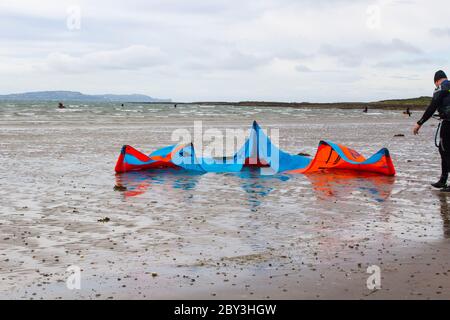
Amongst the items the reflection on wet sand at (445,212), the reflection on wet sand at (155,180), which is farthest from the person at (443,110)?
the reflection on wet sand at (155,180)

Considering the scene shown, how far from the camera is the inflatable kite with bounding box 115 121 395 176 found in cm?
1480

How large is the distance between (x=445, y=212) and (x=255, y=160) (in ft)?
21.6

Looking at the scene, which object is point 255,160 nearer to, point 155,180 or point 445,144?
point 155,180

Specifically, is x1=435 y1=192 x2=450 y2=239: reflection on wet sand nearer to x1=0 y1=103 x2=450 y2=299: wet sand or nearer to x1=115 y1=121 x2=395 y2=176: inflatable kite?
x1=0 y1=103 x2=450 y2=299: wet sand

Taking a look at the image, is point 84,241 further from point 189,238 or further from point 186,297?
point 186,297

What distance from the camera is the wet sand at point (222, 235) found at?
18.9 feet

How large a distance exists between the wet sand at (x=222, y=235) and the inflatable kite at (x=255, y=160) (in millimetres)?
644

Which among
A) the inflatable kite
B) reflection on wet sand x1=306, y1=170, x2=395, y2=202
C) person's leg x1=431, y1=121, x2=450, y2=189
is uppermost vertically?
person's leg x1=431, y1=121, x2=450, y2=189

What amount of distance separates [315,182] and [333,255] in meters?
6.30

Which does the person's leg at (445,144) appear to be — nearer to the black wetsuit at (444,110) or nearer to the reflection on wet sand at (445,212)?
the black wetsuit at (444,110)

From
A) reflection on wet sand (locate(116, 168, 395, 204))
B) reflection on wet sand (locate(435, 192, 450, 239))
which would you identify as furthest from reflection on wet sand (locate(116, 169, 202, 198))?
reflection on wet sand (locate(435, 192, 450, 239))

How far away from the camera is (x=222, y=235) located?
802 centimetres

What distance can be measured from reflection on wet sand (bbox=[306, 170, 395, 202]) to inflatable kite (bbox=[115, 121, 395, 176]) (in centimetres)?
40
